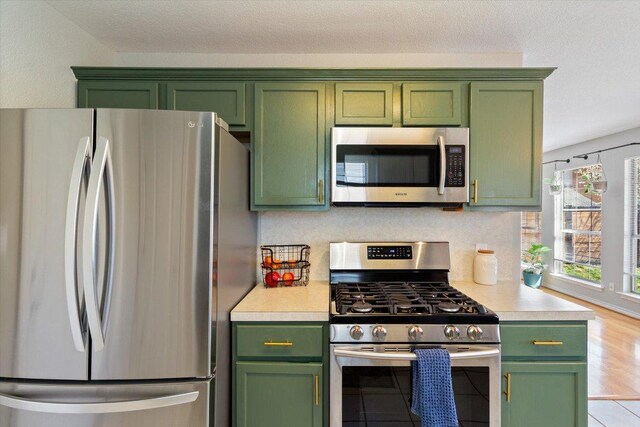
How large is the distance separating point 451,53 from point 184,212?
2070mm

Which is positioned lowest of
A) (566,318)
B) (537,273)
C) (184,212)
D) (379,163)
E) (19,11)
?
(537,273)

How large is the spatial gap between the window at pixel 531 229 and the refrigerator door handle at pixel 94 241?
741cm

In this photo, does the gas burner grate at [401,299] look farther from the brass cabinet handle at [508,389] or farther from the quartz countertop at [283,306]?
the brass cabinet handle at [508,389]

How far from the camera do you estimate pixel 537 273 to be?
5922mm

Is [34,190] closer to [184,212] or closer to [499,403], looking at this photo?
[184,212]

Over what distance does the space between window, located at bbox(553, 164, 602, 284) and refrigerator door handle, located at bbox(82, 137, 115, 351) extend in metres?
6.25

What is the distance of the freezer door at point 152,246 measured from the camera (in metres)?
1.33

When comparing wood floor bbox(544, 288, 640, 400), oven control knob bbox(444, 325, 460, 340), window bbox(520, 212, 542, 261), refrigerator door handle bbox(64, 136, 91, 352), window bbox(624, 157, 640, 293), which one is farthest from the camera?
window bbox(520, 212, 542, 261)

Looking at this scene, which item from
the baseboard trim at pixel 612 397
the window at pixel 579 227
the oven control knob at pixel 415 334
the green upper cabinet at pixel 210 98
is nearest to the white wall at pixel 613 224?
the window at pixel 579 227

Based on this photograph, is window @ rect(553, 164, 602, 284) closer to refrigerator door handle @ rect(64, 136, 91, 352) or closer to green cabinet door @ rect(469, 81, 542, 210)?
green cabinet door @ rect(469, 81, 542, 210)

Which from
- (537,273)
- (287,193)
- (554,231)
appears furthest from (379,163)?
(554,231)

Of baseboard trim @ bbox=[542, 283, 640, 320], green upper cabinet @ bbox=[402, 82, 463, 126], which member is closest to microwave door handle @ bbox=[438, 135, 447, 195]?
green upper cabinet @ bbox=[402, 82, 463, 126]

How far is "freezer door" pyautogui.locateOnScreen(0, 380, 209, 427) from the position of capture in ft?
4.32

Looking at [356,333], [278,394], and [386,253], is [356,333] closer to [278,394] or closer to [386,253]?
[278,394]
